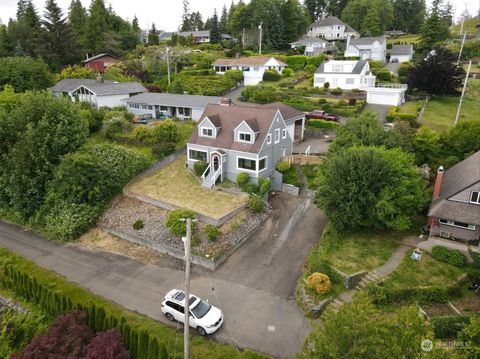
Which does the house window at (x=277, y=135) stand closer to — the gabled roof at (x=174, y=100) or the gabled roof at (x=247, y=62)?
the gabled roof at (x=174, y=100)

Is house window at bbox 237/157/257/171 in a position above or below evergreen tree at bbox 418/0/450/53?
below

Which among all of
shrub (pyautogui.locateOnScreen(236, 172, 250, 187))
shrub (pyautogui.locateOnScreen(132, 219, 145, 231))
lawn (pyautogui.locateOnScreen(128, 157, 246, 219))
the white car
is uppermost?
shrub (pyautogui.locateOnScreen(236, 172, 250, 187))

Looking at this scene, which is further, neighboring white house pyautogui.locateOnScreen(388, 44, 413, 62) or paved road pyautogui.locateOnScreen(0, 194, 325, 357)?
→ neighboring white house pyautogui.locateOnScreen(388, 44, 413, 62)

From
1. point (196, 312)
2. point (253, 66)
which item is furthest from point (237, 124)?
point (253, 66)

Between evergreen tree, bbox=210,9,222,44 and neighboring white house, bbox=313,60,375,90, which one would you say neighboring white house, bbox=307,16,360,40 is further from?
neighboring white house, bbox=313,60,375,90

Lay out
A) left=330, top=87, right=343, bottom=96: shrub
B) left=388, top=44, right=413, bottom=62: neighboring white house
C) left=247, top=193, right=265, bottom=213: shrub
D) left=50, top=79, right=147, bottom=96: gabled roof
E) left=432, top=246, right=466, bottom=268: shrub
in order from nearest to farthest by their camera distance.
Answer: left=432, top=246, right=466, bottom=268: shrub, left=247, top=193, right=265, bottom=213: shrub, left=50, top=79, right=147, bottom=96: gabled roof, left=330, top=87, right=343, bottom=96: shrub, left=388, top=44, right=413, bottom=62: neighboring white house

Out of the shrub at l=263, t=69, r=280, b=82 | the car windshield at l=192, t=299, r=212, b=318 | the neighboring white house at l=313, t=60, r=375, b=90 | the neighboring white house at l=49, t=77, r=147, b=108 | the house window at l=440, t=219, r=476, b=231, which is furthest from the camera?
the shrub at l=263, t=69, r=280, b=82

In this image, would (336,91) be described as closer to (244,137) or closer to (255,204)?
(244,137)

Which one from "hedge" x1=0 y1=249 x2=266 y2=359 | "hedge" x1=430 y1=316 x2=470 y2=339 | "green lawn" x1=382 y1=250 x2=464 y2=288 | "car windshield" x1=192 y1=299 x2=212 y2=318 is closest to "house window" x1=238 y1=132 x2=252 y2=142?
"green lawn" x1=382 y1=250 x2=464 y2=288
